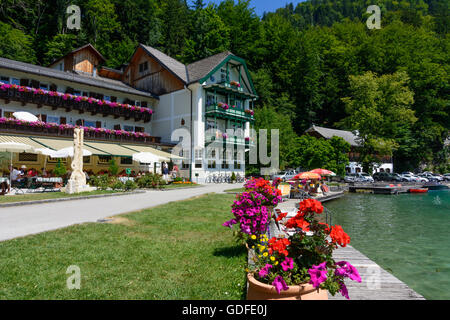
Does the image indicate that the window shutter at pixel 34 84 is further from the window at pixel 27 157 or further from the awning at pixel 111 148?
the awning at pixel 111 148

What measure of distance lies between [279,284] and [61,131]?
2878cm

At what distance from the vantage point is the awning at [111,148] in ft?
88.6

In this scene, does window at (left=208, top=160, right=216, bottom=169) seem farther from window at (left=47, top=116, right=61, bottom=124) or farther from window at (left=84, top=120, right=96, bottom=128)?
window at (left=47, top=116, right=61, bottom=124)

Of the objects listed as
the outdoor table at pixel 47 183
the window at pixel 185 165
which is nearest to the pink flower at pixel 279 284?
the outdoor table at pixel 47 183

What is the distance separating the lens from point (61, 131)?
27.3 metres

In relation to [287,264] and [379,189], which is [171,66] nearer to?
[379,189]

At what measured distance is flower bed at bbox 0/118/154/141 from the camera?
79.7 ft

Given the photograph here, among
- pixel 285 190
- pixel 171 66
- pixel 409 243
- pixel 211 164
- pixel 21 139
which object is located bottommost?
pixel 409 243

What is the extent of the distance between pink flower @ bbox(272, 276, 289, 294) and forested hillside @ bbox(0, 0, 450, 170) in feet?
119

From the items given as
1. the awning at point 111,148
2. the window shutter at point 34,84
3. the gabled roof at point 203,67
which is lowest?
the awning at point 111,148

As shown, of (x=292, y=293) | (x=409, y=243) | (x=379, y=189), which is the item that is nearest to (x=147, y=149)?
(x=409, y=243)

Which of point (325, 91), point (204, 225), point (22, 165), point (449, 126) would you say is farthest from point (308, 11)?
point (204, 225)

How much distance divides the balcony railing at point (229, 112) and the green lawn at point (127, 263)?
27205 mm

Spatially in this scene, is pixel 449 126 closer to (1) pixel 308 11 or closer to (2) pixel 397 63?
(2) pixel 397 63
